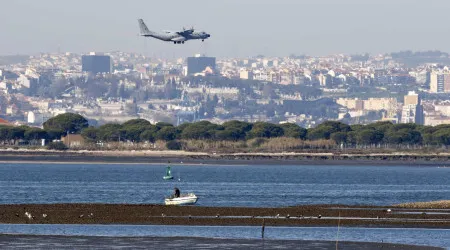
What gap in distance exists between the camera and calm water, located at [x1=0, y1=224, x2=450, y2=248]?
49.0 m

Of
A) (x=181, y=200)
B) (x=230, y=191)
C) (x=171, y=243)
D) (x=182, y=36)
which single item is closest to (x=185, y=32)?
(x=182, y=36)

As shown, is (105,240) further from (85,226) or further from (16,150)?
(16,150)

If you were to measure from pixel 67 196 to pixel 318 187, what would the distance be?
26080 millimetres

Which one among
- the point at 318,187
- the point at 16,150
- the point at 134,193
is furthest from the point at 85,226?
the point at 16,150

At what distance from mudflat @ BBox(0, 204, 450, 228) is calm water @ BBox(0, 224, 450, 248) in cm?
186

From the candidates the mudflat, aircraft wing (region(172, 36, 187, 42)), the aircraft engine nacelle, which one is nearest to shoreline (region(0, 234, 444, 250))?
the mudflat

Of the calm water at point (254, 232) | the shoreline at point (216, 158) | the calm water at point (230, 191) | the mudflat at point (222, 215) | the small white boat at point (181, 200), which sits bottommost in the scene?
the shoreline at point (216, 158)

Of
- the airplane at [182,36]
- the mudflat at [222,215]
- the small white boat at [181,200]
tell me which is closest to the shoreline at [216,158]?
→ the airplane at [182,36]

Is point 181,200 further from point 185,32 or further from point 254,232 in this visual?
point 185,32

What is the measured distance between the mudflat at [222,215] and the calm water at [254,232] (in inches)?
73.0

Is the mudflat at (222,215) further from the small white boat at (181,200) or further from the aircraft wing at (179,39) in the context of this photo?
the aircraft wing at (179,39)

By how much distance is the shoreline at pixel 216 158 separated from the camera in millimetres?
179613

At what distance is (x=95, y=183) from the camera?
9862cm

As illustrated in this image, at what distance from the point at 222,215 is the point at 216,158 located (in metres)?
130
